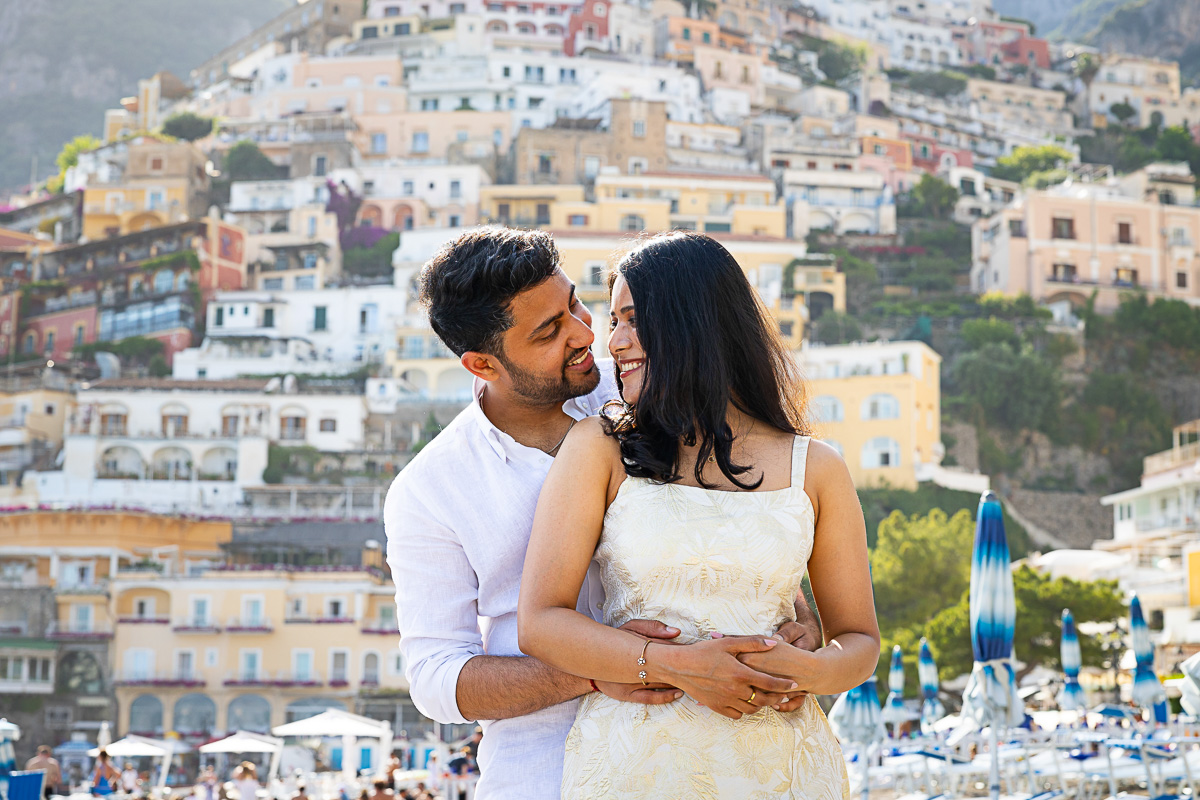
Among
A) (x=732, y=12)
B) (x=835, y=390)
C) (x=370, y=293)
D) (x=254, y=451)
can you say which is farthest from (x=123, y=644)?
(x=732, y=12)

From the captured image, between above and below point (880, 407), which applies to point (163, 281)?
above

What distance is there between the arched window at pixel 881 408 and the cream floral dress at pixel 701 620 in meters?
41.5

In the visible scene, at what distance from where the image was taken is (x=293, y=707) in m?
33.7

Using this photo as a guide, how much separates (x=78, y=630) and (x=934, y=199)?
40.5 meters

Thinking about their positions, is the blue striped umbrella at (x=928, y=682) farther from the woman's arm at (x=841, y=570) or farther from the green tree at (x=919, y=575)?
the woman's arm at (x=841, y=570)

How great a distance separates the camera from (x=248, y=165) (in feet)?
198

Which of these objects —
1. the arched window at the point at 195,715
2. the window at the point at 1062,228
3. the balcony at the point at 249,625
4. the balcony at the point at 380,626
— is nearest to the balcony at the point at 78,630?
the arched window at the point at 195,715

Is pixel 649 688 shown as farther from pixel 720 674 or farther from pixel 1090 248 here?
pixel 1090 248

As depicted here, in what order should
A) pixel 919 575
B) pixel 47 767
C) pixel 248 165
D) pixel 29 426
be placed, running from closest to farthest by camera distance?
pixel 47 767 → pixel 919 575 → pixel 29 426 → pixel 248 165

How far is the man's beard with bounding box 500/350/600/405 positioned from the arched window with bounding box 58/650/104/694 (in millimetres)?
34396

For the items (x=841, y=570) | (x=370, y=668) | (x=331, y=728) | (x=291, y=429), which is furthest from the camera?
(x=291, y=429)

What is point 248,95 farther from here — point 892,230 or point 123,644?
point 123,644

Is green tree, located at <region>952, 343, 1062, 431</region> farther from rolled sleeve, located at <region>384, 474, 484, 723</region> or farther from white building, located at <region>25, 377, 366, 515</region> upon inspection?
rolled sleeve, located at <region>384, 474, 484, 723</region>

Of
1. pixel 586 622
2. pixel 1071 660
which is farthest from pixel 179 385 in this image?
pixel 586 622
